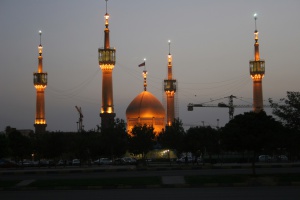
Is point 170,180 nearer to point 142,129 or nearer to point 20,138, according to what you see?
point 142,129

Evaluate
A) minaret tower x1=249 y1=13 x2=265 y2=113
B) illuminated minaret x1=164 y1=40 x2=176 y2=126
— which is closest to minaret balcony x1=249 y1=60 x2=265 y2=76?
minaret tower x1=249 y1=13 x2=265 y2=113

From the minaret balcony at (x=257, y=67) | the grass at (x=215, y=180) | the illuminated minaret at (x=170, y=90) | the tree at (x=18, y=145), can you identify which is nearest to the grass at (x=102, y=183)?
the grass at (x=215, y=180)

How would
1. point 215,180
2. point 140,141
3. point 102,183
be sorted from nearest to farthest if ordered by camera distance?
point 102,183, point 215,180, point 140,141

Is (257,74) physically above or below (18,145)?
above

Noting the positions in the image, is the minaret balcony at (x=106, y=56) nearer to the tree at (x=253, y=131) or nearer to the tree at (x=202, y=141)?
the tree at (x=202, y=141)

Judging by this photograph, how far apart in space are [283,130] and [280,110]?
1752mm

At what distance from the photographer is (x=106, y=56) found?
107812 millimetres

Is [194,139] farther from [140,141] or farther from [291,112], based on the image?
[291,112]

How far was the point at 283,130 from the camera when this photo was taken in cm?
3856

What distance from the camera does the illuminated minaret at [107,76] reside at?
108 metres

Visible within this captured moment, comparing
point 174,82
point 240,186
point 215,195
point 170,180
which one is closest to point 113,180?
point 170,180

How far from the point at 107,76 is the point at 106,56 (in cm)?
401

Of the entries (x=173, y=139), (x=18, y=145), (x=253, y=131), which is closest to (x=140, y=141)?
(x=173, y=139)

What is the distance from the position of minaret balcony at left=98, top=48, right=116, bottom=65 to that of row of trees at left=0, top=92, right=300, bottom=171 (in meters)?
13.4
